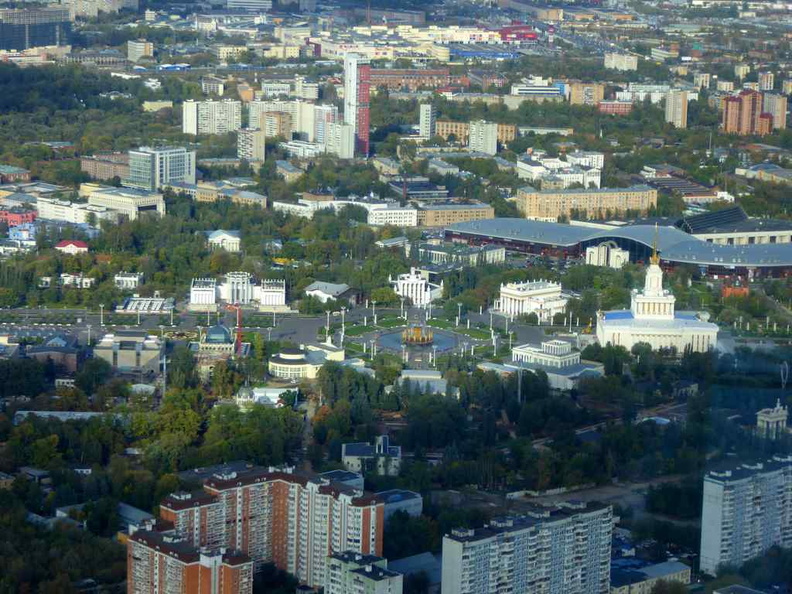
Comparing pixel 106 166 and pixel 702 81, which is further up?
pixel 702 81

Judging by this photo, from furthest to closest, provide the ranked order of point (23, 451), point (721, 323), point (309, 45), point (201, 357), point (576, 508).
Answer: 1. point (309, 45)
2. point (721, 323)
3. point (201, 357)
4. point (23, 451)
5. point (576, 508)

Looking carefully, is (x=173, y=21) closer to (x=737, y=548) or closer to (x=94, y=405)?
(x=94, y=405)

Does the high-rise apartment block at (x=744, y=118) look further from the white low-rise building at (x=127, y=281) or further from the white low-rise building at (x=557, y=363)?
the white low-rise building at (x=557, y=363)

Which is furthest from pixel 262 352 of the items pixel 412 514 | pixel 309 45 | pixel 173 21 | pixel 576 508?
pixel 173 21

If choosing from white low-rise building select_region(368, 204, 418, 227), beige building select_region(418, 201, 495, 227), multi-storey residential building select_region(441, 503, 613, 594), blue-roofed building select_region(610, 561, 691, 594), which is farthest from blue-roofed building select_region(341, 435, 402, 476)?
beige building select_region(418, 201, 495, 227)

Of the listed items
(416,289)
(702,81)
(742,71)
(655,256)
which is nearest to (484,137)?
(702,81)

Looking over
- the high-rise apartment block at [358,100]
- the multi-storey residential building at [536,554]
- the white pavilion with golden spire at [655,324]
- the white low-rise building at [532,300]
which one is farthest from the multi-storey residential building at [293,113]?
the multi-storey residential building at [536,554]

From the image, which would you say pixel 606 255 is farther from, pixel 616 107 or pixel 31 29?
pixel 31 29
